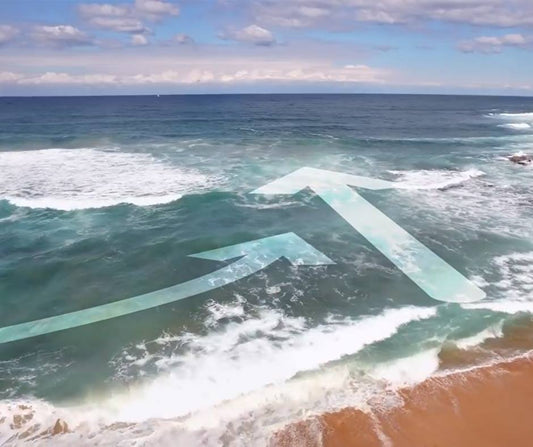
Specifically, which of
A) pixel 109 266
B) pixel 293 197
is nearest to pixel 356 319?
pixel 109 266

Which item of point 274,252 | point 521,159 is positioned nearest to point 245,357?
point 274,252

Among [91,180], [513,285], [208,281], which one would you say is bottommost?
[208,281]

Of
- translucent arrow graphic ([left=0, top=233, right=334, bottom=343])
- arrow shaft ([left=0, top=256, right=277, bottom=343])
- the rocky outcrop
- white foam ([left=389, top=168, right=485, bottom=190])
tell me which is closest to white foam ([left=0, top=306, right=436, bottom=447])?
arrow shaft ([left=0, top=256, right=277, bottom=343])

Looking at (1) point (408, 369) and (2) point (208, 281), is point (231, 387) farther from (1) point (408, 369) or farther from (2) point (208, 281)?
(2) point (208, 281)

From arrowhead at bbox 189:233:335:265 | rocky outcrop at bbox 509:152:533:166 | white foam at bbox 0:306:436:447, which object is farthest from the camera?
rocky outcrop at bbox 509:152:533:166

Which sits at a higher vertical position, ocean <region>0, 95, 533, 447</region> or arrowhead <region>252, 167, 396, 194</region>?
arrowhead <region>252, 167, 396, 194</region>

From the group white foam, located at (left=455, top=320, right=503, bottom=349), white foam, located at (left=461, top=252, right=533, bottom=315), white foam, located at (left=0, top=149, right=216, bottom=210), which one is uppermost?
white foam, located at (left=0, top=149, right=216, bottom=210)

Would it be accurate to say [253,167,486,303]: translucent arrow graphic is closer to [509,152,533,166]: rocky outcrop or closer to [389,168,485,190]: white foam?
[389,168,485,190]: white foam
